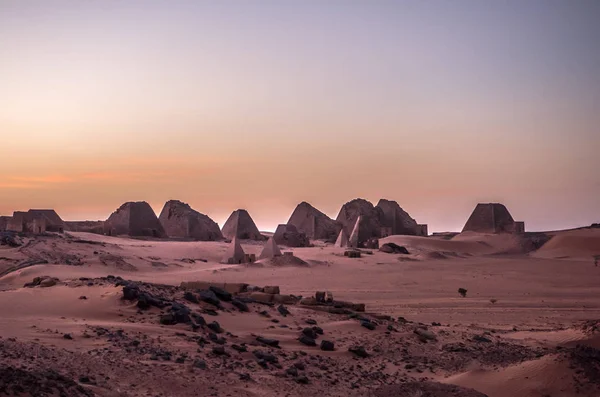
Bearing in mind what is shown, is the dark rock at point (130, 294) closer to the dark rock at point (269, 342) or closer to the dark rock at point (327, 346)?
the dark rock at point (269, 342)

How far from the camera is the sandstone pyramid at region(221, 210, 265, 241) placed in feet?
161

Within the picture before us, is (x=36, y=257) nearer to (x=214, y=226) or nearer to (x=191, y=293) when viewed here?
(x=191, y=293)

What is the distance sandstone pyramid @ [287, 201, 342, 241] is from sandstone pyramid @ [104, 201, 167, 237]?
51.1 feet

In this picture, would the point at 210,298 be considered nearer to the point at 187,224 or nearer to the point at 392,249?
the point at 392,249

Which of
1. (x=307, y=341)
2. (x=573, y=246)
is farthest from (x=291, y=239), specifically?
(x=307, y=341)

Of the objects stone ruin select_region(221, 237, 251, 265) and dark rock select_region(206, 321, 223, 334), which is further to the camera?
stone ruin select_region(221, 237, 251, 265)

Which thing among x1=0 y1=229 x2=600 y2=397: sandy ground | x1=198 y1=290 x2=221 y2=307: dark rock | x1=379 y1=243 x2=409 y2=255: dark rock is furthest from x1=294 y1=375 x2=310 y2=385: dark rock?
x1=379 y1=243 x2=409 y2=255: dark rock

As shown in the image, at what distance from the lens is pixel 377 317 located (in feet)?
47.8

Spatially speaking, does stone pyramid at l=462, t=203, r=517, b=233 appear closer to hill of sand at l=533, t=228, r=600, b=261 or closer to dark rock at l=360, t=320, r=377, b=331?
hill of sand at l=533, t=228, r=600, b=261

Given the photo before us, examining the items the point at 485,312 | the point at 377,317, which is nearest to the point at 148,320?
the point at 377,317

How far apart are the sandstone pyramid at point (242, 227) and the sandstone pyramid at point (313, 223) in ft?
23.6

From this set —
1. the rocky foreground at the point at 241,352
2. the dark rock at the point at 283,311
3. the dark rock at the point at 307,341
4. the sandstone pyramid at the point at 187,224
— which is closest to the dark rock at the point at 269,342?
the rocky foreground at the point at 241,352

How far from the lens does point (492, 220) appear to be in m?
59.7

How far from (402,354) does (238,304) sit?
3.61 metres
